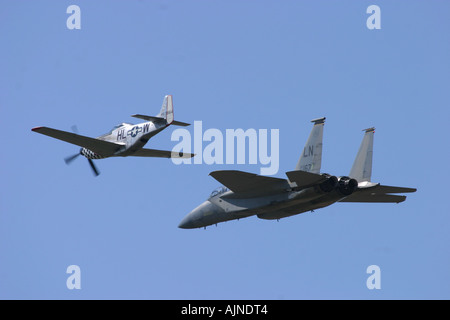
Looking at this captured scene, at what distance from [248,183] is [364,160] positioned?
7.10m

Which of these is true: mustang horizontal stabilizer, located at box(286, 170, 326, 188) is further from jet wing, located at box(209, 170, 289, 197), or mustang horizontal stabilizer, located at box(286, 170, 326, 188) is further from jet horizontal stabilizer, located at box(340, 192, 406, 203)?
jet horizontal stabilizer, located at box(340, 192, 406, 203)

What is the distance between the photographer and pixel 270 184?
44.4 metres

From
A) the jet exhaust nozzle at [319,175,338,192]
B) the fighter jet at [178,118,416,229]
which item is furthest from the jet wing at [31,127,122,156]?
the jet exhaust nozzle at [319,175,338,192]

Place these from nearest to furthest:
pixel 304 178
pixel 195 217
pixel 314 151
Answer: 1. pixel 304 178
2. pixel 314 151
3. pixel 195 217

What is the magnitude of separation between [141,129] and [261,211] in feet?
30.0

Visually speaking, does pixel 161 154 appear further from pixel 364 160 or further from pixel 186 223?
pixel 364 160

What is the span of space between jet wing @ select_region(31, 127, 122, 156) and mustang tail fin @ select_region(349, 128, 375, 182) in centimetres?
1513

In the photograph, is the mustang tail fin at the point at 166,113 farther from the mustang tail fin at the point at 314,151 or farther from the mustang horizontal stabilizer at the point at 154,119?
the mustang tail fin at the point at 314,151

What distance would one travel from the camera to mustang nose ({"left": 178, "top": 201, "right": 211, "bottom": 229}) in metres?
49.1

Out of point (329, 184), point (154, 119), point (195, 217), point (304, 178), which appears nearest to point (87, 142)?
point (154, 119)

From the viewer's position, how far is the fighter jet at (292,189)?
43062 millimetres

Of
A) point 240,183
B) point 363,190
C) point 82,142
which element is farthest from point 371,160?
point 82,142

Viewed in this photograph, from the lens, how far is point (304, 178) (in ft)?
139

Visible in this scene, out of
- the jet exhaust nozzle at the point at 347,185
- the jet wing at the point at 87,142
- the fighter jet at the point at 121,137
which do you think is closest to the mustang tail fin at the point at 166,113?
the fighter jet at the point at 121,137
